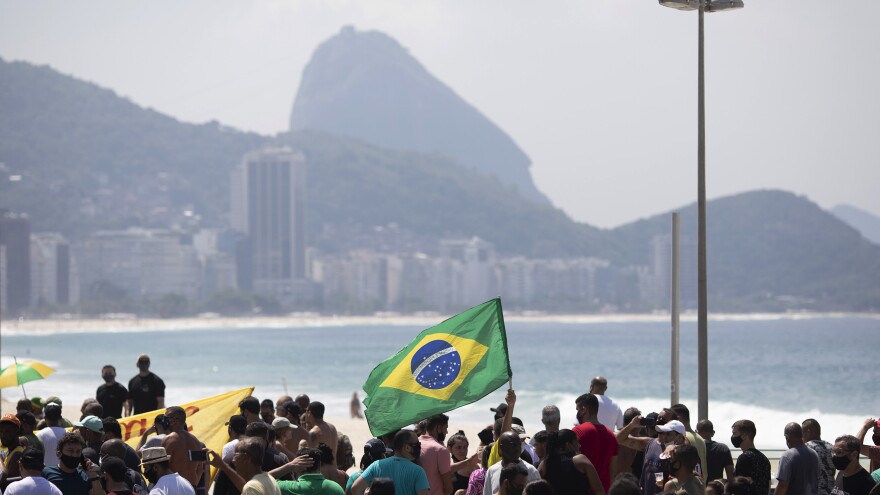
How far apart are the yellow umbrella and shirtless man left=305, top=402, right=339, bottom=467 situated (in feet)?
14.3

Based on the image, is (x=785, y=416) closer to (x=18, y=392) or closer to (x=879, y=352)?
(x=18, y=392)

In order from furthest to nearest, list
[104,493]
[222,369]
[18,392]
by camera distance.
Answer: [222,369]
[18,392]
[104,493]

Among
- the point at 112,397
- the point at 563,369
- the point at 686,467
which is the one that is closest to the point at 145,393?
the point at 112,397

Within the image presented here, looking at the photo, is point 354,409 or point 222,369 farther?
point 222,369

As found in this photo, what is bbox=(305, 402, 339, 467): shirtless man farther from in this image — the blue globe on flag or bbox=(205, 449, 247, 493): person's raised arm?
bbox=(205, 449, 247, 493): person's raised arm

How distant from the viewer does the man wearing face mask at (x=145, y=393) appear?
12492mm

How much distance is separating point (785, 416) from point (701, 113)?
36.9 m

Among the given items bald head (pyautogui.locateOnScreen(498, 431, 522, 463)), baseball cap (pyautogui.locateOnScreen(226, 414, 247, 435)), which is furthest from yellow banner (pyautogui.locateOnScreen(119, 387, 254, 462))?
bald head (pyautogui.locateOnScreen(498, 431, 522, 463))

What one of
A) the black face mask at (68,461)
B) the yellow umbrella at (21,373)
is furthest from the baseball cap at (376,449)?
the yellow umbrella at (21,373)

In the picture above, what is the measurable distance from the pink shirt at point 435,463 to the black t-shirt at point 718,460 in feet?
5.57

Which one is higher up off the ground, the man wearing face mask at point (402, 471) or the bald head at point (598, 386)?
the bald head at point (598, 386)

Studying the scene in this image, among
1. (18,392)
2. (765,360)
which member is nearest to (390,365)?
(18,392)

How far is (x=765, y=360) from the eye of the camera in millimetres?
104375

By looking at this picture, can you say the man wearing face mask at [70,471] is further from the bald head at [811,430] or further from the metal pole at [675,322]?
the metal pole at [675,322]
